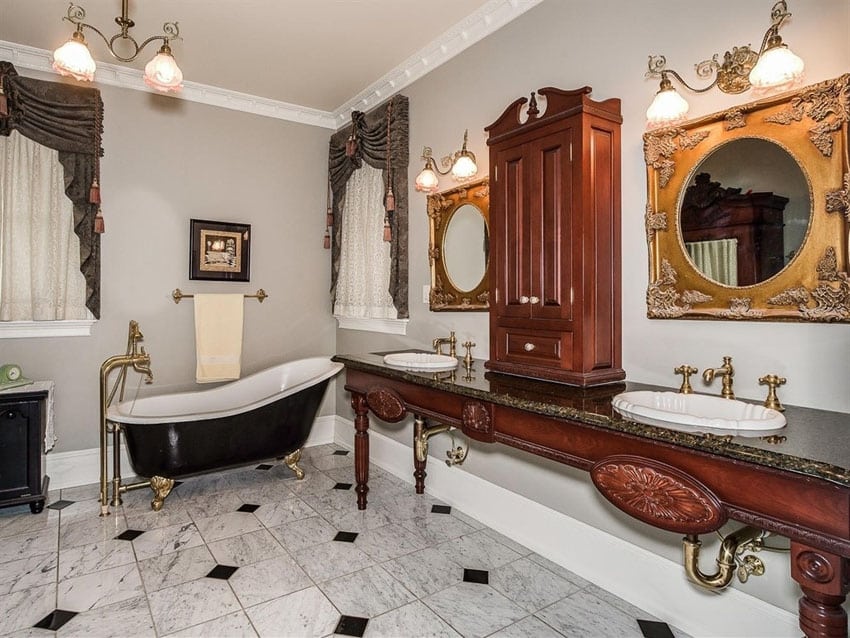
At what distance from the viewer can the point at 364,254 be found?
3875 millimetres

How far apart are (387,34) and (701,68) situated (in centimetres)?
179

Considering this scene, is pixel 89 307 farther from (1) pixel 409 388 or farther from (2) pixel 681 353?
(2) pixel 681 353

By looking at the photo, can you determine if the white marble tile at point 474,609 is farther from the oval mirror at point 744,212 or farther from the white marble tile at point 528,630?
the oval mirror at point 744,212

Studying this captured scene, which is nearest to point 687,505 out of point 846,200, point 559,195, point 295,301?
point 846,200

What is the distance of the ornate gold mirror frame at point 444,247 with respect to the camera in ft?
9.14

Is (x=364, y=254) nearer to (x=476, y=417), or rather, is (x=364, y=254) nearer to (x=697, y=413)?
(x=476, y=417)

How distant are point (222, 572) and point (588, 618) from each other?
1.53m

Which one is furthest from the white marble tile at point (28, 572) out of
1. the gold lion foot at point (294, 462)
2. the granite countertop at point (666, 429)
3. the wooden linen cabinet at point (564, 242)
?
the wooden linen cabinet at point (564, 242)

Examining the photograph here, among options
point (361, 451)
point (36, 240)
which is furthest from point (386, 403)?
point (36, 240)

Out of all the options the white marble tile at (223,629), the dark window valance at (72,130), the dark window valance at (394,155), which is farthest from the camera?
the dark window valance at (394,155)

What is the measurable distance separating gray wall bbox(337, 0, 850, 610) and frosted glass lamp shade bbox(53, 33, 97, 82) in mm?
1791

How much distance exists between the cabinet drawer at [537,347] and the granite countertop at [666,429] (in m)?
0.09

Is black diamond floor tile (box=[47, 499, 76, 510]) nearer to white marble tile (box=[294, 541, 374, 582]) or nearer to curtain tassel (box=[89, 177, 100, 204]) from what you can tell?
white marble tile (box=[294, 541, 374, 582])

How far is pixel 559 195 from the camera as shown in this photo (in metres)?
2.04
